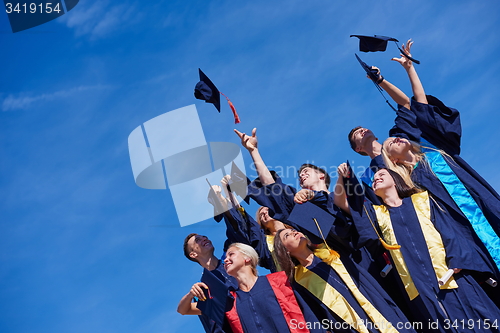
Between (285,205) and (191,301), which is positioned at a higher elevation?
(285,205)

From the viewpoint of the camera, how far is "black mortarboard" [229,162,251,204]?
591 centimetres

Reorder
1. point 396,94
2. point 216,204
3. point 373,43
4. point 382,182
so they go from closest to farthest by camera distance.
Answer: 1. point 382,182
2. point 396,94
3. point 216,204
4. point 373,43

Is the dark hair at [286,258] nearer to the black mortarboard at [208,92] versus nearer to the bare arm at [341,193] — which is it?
the bare arm at [341,193]

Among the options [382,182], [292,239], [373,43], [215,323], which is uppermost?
[373,43]

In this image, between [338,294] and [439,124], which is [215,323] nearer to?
[338,294]

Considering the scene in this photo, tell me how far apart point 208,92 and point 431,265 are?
338 centimetres

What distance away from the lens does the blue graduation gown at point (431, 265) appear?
437cm

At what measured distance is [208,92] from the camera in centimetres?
662

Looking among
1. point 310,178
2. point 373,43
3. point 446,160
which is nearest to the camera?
point 446,160

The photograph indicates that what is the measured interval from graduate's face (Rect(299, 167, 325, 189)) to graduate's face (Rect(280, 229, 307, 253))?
3.05 feet

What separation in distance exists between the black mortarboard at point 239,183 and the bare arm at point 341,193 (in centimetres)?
137

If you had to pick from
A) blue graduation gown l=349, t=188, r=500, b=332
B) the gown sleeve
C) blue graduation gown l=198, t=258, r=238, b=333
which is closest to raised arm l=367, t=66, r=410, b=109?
the gown sleeve

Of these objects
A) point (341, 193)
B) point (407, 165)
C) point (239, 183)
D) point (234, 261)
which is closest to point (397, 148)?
point (407, 165)

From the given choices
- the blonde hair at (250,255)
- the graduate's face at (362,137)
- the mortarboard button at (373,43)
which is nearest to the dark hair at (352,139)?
the graduate's face at (362,137)
